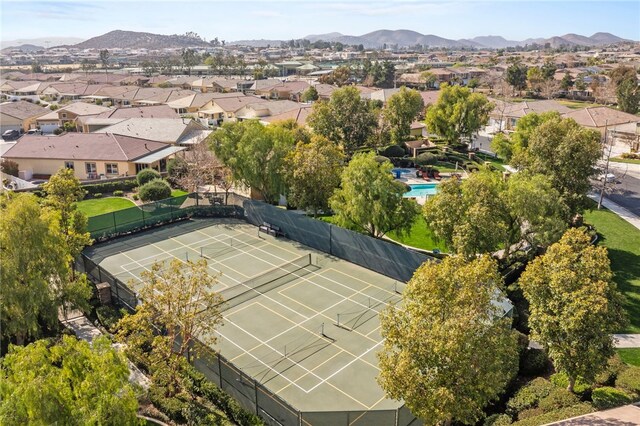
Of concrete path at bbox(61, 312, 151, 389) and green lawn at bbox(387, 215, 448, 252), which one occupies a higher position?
green lawn at bbox(387, 215, 448, 252)

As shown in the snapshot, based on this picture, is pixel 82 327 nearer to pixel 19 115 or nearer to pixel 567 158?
pixel 567 158

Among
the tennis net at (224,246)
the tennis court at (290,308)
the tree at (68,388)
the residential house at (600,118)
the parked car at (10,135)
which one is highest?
the residential house at (600,118)

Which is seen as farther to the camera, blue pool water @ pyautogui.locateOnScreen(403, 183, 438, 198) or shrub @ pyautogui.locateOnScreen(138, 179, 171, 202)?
blue pool water @ pyautogui.locateOnScreen(403, 183, 438, 198)

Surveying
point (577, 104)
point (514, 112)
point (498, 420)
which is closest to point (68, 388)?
point (498, 420)

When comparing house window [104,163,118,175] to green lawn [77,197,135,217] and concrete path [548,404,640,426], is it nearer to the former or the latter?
green lawn [77,197,135,217]

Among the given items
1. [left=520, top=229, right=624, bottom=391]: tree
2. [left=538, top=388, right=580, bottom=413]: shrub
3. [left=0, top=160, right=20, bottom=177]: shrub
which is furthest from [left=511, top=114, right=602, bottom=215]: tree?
[left=0, top=160, right=20, bottom=177]: shrub

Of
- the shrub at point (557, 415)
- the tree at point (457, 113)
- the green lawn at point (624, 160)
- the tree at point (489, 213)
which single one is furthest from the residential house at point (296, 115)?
the shrub at point (557, 415)

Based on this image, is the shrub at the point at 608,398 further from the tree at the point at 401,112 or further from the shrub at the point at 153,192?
the tree at the point at 401,112
